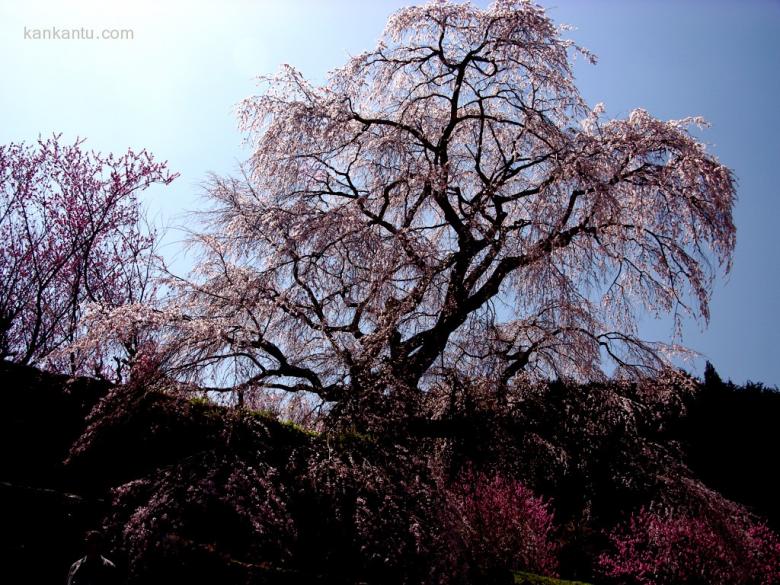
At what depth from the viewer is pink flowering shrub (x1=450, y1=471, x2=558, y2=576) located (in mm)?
6336

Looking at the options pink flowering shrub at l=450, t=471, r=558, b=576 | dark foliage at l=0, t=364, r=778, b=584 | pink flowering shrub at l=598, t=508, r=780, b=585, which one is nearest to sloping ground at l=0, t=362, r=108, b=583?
dark foliage at l=0, t=364, r=778, b=584

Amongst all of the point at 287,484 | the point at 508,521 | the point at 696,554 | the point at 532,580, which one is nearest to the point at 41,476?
the point at 287,484

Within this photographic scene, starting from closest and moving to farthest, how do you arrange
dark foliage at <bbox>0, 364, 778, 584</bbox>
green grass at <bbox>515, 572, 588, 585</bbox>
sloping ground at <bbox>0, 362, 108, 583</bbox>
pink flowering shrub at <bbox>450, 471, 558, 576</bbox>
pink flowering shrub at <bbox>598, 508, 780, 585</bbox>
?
dark foliage at <bbox>0, 364, 778, 584</bbox> < sloping ground at <bbox>0, 362, 108, 583</bbox> < green grass at <bbox>515, 572, 588, 585</bbox> < pink flowering shrub at <bbox>450, 471, 558, 576</bbox> < pink flowering shrub at <bbox>598, 508, 780, 585</bbox>

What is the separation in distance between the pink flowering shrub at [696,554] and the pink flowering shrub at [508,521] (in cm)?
95

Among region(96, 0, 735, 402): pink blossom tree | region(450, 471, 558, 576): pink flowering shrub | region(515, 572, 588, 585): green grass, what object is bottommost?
region(515, 572, 588, 585): green grass

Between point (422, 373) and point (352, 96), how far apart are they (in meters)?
3.66

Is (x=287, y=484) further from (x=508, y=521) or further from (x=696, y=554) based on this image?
(x=696, y=554)

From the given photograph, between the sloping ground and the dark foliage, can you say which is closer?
the dark foliage

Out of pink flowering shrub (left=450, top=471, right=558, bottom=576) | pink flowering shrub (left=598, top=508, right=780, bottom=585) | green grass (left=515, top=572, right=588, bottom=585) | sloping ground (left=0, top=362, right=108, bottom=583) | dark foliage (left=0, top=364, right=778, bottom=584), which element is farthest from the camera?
pink flowering shrub (left=598, top=508, right=780, bottom=585)

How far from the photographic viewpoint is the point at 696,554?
22.5 feet

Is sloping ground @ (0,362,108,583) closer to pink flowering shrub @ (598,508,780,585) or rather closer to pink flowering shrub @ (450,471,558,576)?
pink flowering shrub @ (450,471,558,576)

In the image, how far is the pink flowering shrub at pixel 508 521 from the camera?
6.34m

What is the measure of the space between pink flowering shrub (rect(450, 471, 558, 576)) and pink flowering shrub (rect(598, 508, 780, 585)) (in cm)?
95

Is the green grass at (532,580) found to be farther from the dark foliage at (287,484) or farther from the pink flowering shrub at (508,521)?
the pink flowering shrub at (508,521)
